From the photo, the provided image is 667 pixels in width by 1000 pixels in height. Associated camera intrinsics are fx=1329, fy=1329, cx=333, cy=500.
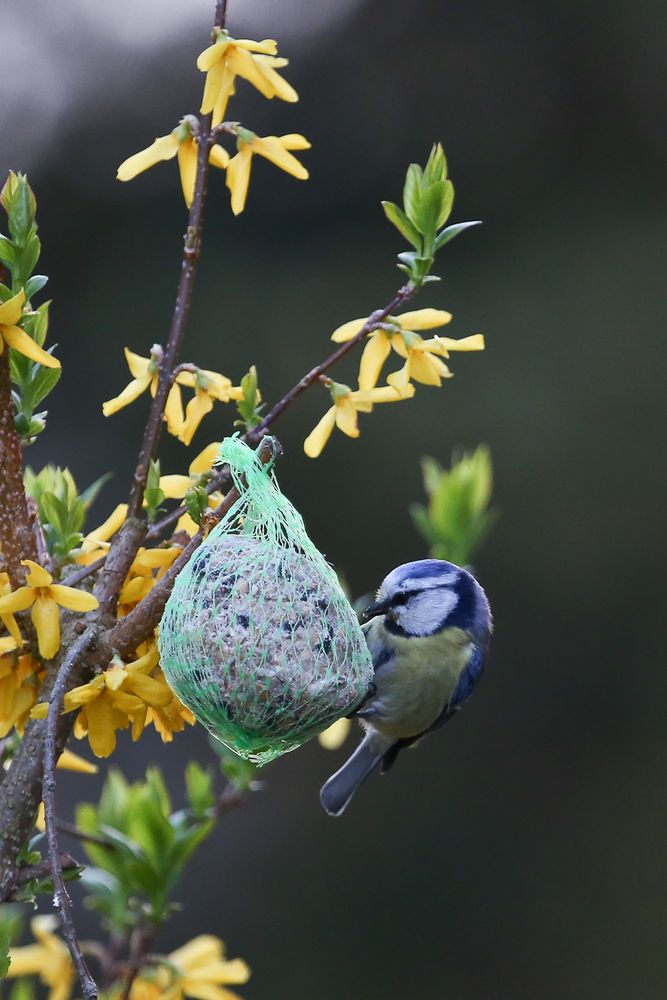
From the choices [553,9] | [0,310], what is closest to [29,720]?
[0,310]

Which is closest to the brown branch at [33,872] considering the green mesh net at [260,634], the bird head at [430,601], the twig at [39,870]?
the twig at [39,870]

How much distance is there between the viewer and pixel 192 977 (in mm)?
2055

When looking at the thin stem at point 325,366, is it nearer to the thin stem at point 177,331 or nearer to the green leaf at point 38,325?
the thin stem at point 177,331

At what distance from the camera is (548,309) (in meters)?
7.14

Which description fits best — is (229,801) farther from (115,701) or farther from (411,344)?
(411,344)

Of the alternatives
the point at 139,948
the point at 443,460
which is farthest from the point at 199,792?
the point at 443,460

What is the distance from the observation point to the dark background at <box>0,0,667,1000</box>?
22.4ft

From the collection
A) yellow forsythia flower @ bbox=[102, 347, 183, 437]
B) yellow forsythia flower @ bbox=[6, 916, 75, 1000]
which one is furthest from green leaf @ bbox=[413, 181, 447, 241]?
yellow forsythia flower @ bbox=[6, 916, 75, 1000]

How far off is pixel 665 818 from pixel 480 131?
402 cm

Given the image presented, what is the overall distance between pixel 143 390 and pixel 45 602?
33cm

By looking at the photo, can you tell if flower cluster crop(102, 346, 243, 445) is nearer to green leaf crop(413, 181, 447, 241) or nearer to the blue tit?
green leaf crop(413, 181, 447, 241)

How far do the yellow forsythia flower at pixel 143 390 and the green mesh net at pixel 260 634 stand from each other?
0.41ft

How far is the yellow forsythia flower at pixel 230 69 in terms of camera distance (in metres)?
1.67

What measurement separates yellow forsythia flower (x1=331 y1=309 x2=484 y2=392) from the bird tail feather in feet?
3.27
